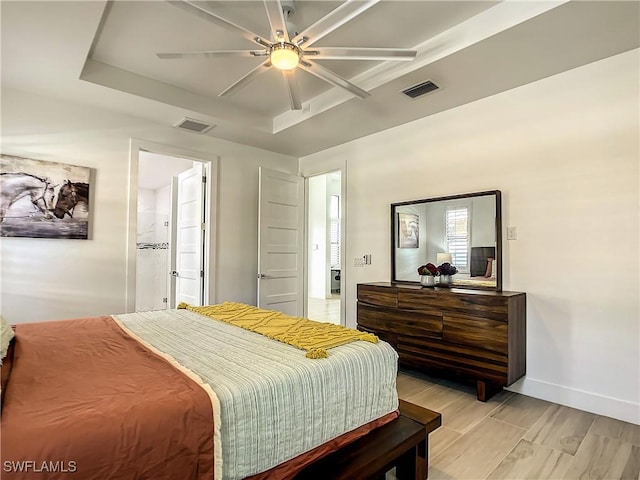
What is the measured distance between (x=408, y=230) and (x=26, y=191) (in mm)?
3553

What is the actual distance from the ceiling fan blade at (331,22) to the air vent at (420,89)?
1200 millimetres

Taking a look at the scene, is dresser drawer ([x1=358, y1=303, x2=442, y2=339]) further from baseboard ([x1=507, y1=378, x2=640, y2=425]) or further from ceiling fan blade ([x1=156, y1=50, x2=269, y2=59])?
ceiling fan blade ([x1=156, y1=50, x2=269, y2=59])

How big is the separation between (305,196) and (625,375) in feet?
12.7

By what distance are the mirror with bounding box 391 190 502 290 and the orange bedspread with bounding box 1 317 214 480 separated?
2712 mm

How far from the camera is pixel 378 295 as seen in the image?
3.48 m

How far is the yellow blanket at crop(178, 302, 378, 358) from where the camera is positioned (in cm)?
166

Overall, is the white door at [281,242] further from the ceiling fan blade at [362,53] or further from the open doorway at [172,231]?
the ceiling fan blade at [362,53]

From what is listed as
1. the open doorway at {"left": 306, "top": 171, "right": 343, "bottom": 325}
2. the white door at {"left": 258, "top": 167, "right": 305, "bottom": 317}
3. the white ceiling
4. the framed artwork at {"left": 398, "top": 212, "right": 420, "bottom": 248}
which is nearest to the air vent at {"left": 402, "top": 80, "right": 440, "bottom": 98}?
the white ceiling

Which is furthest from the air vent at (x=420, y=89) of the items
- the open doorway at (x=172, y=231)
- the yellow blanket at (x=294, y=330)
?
the open doorway at (x=172, y=231)

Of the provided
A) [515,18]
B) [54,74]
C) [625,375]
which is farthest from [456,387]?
[54,74]

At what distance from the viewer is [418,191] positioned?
371 cm

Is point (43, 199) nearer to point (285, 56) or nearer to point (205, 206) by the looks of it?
point (205, 206)

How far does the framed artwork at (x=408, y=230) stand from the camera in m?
3.69

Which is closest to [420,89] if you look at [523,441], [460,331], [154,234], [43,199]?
[460,331]
